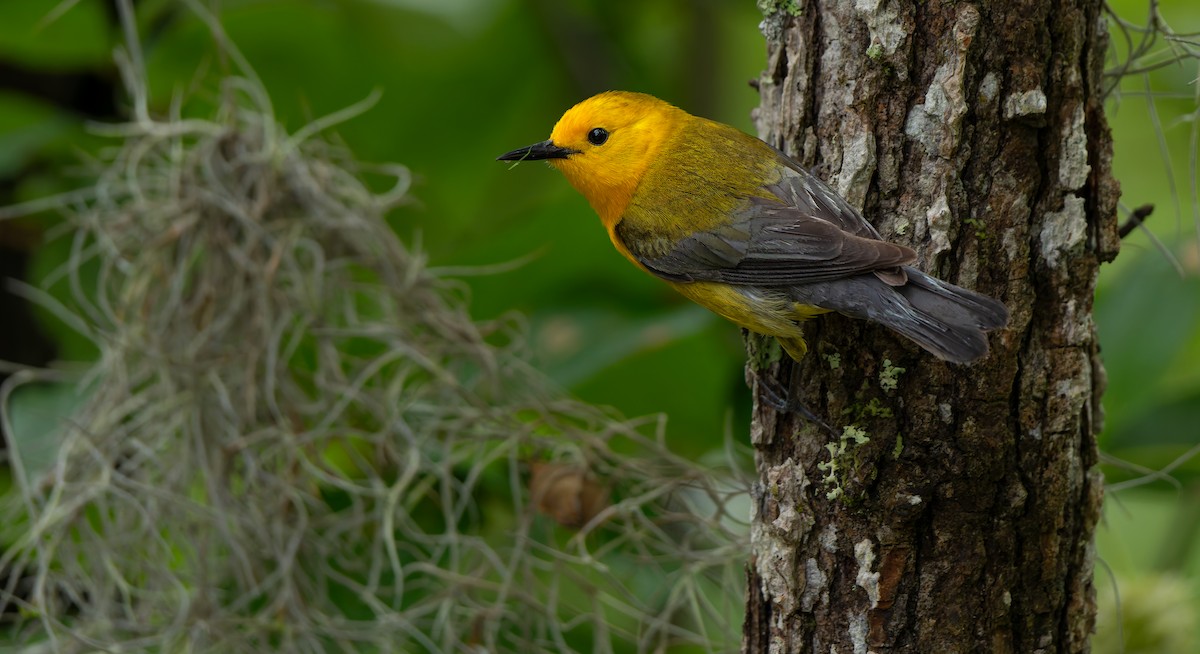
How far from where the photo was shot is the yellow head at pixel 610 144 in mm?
1771

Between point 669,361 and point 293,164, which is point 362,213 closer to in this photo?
point 293,164

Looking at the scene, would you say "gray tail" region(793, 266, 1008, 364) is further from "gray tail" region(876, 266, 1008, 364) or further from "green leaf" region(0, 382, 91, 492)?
"green leaf" region(0, 382, 91, 492)

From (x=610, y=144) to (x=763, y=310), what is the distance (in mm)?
528

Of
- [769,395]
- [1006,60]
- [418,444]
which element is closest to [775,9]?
[1006,60]

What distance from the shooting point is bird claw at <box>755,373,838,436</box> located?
1262mm

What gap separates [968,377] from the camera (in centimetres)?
120

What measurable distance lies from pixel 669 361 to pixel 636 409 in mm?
187

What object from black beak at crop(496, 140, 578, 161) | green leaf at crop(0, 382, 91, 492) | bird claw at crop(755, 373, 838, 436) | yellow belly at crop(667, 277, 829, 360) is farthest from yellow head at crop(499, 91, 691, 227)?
green leaf at crop(0, 382, 91, 492)

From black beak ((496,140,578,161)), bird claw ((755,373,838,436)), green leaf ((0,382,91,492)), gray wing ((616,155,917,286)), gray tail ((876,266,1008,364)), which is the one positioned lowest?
green leaf ((0,382,91,492))

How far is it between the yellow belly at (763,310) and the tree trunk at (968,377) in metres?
0.10

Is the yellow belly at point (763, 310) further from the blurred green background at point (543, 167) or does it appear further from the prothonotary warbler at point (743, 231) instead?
the blurred green background at point (543, 167)

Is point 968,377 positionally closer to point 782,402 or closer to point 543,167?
point 782,402

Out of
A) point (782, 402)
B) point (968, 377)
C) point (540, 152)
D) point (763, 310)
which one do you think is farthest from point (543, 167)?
point (968, 377)

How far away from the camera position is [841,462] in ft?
4.05
